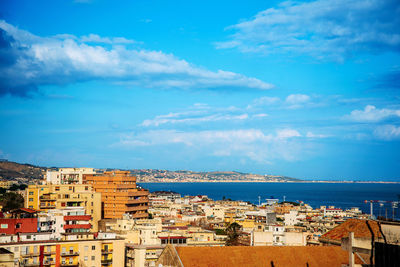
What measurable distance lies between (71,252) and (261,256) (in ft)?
70.2

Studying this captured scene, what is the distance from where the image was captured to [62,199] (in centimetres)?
7744

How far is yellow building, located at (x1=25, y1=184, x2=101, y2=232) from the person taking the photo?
3022 inches

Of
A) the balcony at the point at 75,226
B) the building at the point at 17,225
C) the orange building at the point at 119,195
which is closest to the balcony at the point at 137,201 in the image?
the orange building at the point at 119,195

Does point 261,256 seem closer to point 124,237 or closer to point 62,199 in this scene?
point 124,237

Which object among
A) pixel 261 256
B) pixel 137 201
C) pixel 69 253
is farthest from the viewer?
pixel 137 201

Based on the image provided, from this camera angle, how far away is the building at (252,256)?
33.0 metres

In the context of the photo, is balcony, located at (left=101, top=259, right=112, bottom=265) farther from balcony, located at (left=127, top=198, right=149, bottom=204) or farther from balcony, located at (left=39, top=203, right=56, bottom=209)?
balcony, located at (left=127, top=198, right=149, bottom=204)

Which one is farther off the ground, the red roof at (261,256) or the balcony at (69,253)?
the red roof at (261,256)

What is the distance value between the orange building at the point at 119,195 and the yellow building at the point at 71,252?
1636 inches

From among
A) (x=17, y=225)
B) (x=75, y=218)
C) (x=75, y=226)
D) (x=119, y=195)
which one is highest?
(x=119, y=195)

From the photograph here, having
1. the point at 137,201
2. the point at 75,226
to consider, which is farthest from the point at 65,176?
the point at 75,226

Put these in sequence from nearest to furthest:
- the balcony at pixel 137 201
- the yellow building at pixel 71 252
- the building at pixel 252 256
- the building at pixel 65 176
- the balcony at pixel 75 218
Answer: the building at pixel 252 256 < the yellow building at pixel 71 252 < the balcony at pixel 75 218 < the balcony at pixel 137 201 < the building at pixel 65 176

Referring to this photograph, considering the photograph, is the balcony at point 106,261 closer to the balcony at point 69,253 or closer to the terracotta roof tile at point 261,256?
the balcony at point 69,253

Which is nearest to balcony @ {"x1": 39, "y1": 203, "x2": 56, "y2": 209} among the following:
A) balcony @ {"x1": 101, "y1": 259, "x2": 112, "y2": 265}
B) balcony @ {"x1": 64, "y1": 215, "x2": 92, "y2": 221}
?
balcony @ {"x1": 64, "y1": 215, "x2": 92, "y2": 221}
